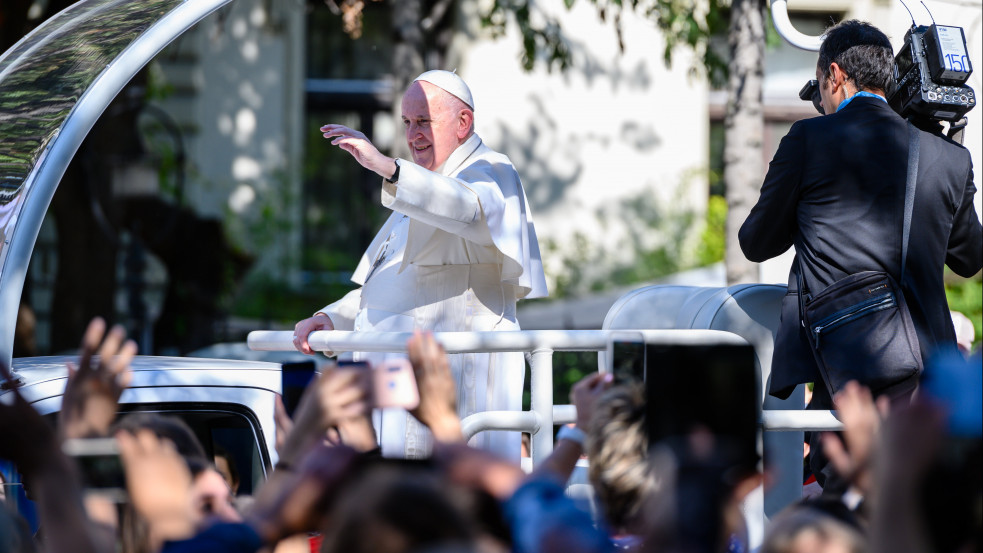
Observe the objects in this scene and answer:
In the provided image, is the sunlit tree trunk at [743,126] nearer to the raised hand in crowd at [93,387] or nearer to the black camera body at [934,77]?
the black camera body at [934,77]

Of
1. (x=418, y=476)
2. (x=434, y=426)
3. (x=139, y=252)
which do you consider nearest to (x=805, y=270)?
(x=434, y=426)

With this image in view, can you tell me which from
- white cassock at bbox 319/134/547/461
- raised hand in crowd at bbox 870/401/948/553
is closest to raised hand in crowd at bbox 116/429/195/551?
raised hand in crowd at bbox 870/401/948/553

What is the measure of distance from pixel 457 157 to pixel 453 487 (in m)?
2.28

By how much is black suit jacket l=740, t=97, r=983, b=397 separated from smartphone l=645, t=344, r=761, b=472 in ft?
3.55

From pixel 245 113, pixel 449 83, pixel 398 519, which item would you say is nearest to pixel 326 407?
pixel 398 519

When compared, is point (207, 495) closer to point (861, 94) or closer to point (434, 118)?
point (861, 94)

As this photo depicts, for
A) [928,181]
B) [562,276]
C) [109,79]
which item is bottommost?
[562,276]

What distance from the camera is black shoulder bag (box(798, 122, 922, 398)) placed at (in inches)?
107

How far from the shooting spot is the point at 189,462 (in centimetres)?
183

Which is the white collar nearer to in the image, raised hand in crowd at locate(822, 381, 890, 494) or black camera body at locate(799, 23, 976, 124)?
black camera body at locate(799, 23, 976, 124)

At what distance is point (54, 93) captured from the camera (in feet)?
10.3

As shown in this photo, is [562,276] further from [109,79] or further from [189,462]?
[189,462]

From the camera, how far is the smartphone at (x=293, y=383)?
7.15ft

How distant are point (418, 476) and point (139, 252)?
28.7 feet
